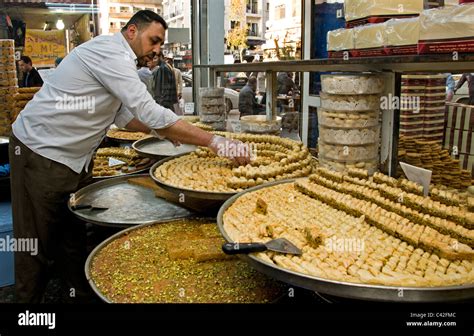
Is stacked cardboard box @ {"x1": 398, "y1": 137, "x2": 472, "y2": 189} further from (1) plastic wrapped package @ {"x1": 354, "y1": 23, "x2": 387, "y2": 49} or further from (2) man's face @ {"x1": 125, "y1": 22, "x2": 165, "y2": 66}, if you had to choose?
(2) man's face @ {"x1": 125, "y1": 22, "x2": 165, "y2": 66}

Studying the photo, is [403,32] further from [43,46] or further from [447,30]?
[43,46]

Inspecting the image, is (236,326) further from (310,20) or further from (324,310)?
(310,20)

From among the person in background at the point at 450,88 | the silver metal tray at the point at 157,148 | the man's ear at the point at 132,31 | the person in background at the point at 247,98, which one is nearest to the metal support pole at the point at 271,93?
the silver metal tray at the point at 157,148

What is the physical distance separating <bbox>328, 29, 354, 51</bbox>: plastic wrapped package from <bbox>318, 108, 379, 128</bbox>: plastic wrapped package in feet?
1.15

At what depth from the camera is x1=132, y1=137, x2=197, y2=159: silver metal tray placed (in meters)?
3.52

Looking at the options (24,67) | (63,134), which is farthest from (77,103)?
(24,67)

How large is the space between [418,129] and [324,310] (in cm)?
359

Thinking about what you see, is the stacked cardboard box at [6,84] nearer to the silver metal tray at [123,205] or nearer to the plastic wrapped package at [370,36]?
the silver metal tray at [123,205]

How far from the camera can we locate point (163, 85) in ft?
26.9

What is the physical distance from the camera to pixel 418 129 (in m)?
4.62

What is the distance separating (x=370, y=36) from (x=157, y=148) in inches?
86.6

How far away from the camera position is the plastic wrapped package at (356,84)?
2334 mm

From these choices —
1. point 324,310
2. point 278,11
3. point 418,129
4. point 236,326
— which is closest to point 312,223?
point 324,310

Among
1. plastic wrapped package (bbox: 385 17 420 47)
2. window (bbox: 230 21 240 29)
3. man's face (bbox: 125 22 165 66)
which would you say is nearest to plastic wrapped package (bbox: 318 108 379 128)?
plastic wrapped package (bbox: 385 17 420 47)
